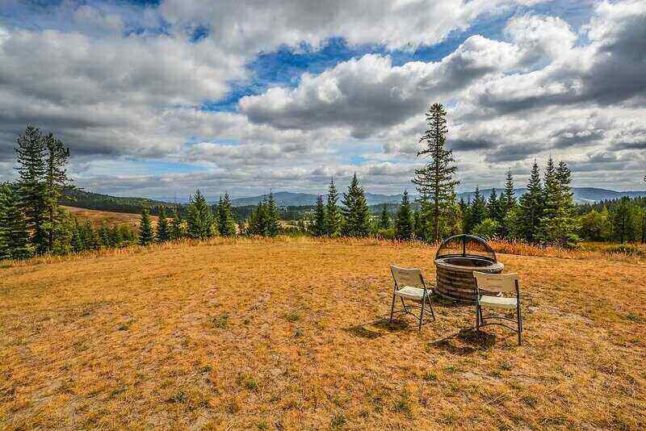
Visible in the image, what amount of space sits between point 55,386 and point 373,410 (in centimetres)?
451

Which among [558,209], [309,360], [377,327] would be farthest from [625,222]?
[309,360]

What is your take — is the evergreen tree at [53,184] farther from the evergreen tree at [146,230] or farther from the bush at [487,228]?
the bush at [487,228]

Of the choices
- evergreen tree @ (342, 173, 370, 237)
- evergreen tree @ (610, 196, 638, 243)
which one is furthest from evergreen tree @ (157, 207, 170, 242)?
evergreen tree @ (610, 196, 638, 243)

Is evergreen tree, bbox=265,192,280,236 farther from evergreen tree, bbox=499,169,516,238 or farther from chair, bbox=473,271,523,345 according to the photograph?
chair, bbox=473,271,523,345

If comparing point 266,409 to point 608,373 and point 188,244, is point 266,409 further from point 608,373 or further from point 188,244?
point 188,244

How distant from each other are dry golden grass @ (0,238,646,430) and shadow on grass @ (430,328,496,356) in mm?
35

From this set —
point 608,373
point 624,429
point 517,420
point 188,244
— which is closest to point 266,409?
point 517,420

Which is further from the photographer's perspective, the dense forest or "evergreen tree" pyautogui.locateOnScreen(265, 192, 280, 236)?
"evergreen tree" pyautogui.locateOnScreen(265, 192, 280, 236)

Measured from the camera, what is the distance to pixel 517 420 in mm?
3650

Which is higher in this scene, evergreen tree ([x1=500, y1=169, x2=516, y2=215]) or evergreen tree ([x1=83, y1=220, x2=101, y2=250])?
evergreen tree ([x1=500, y1=169, x2=516, y2=215])

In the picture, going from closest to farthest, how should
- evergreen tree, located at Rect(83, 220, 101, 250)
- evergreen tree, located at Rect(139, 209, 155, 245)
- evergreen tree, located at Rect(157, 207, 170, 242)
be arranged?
evergreen tree, located at Rect(139, 209, 155, 245), evergreen tree, located at Rect(157, 207, 170, 242), evergreen tree, located at Rect(83, 220, 101, 250)

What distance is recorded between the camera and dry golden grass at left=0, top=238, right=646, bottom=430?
3822 millimetres

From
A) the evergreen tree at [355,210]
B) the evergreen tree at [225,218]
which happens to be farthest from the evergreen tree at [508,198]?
the evergreen tree at [225,218]

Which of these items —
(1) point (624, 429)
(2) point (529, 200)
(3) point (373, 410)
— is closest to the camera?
(1) point (624, 429)
